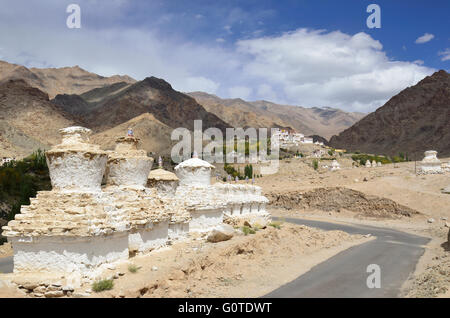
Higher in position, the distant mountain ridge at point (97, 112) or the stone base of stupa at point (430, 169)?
the distant mountain ridge at point (97, 112)

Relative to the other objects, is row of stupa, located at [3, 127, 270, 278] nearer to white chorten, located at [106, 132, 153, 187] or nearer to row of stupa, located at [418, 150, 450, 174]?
white chorten, located at [106, 132, 153, 187]

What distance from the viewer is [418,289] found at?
10484mm

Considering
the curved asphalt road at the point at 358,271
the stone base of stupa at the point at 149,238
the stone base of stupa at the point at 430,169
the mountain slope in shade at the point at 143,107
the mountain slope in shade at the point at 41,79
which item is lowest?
the curved asphalt road at the point at 358,271

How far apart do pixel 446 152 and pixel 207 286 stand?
94.6 metres

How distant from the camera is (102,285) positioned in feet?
28.6

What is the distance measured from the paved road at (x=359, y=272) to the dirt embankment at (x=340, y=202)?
11.1 meters

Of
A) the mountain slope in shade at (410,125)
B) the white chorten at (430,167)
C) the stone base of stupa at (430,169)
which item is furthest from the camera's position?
the mountain slope in shade at (410,125)

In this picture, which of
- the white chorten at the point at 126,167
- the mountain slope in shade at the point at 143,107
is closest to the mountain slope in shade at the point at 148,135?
the mountain slope in shade at the point at 143,107

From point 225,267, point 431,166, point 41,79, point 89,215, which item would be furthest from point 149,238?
point 41,79

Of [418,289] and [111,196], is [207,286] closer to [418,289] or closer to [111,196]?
[111,196]

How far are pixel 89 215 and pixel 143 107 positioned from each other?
121 m

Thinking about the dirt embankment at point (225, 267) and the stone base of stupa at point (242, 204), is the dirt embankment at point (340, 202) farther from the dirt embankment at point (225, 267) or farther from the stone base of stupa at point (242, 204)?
the dirt embankment at point (225, 267)

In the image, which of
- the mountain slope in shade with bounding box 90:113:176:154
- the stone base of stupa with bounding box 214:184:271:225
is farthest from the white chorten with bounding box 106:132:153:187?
the mountain slope in shade with bounding box 90:113:176:154

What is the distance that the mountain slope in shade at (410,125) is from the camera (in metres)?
104
